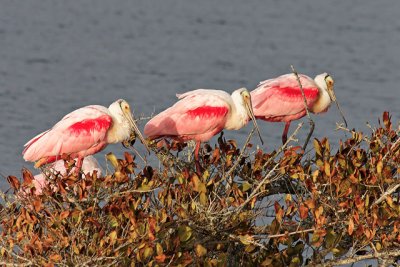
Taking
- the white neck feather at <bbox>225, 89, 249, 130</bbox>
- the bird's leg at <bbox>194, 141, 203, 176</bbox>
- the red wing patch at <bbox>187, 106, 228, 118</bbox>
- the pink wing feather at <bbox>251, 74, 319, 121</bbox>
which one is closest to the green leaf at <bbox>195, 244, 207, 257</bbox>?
the bird's leg at <bbox>194, 141, 203, 176</bbox>

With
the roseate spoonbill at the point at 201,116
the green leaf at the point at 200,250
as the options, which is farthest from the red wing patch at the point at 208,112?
the green leaf at the point at 200,250

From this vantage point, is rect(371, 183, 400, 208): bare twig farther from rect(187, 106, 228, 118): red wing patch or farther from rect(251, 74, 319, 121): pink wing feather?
rect(251, 74, 319, 121): pink wing feather

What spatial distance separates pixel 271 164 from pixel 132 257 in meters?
1.93

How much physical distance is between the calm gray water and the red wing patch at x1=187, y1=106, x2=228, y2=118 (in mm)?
5763

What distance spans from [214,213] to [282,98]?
14.7ft

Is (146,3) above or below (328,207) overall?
below

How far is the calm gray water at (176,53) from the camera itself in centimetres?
2333

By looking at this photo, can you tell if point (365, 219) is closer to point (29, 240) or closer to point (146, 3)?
point (29, 240)

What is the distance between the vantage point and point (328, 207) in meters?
9.95

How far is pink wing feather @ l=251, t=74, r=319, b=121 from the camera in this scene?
1380 centimetres

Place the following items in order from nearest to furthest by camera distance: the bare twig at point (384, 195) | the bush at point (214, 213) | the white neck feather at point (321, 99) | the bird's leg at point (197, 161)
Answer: the bush at point (214, 213), the bare twig at point (384, 195), the bird's leg at point (197, 161), the white neck feather at point (321, 99)

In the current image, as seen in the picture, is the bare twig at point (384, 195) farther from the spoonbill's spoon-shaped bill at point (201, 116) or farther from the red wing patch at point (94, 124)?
the red wing patch at point (94, 124)

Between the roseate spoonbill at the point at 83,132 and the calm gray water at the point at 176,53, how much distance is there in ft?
18.0

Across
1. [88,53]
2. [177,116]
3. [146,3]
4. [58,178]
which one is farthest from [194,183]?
[146,3]
